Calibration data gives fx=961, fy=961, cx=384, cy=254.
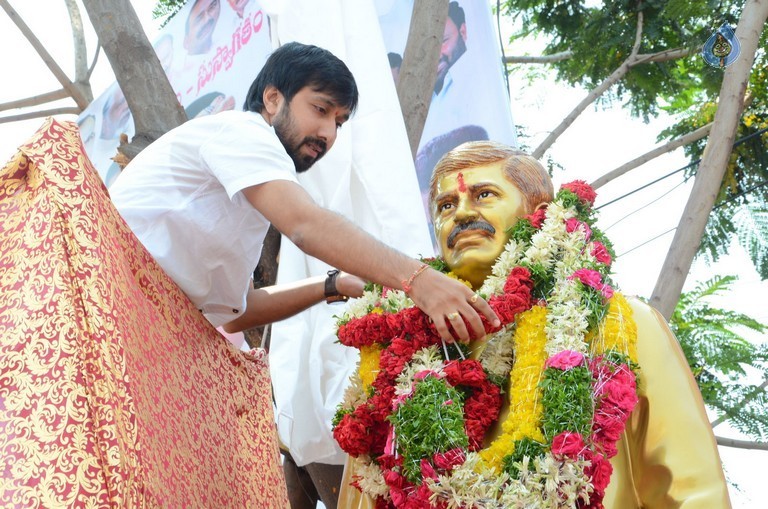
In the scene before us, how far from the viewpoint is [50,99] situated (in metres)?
6.82

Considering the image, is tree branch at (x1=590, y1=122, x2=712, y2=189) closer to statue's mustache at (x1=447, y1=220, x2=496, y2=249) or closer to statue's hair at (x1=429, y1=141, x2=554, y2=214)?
statue's hair at (x1=429, y1=141, x2=554, y2=214)

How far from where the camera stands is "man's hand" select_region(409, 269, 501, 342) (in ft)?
8.73

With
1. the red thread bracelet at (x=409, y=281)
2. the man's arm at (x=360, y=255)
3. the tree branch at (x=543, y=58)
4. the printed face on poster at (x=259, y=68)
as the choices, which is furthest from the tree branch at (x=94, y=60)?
the red thread bracelet at (x=409, y=281)

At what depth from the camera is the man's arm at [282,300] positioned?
3.58 meters

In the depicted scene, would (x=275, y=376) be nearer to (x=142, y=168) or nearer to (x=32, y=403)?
(x=142, y=168)

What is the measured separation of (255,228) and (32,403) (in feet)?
3.81

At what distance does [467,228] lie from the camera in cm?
326

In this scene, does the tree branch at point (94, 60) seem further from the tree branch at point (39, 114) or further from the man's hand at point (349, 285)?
the man's hand at point (349, 285)

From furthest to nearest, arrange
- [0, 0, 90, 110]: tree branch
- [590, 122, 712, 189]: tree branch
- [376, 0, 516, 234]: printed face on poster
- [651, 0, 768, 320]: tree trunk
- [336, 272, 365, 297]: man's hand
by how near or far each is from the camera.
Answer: [0, 0, 90, 110]: tree branch
[590, 122, 712, 189]: tree branch
[376, 0, 516, 234]: printed face on poster
[651, 0, 768, 320]: tree trunk
[336, 272, 365, 297]: man's hand

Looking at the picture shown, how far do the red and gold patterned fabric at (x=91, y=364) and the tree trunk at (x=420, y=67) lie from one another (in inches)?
77.0

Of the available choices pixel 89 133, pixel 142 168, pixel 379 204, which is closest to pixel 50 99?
pixel 89 133

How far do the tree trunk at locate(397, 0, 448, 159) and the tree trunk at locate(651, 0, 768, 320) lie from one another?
139 cm

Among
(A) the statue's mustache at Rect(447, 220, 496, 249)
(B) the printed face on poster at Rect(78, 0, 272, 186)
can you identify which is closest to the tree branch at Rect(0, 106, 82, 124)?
(B) the printed face on poster at Rect(78, 0, 272, 186)

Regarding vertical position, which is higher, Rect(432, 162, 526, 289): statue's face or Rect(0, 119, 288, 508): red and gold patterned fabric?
Rect(432, 162, 526, 289): statue's face
